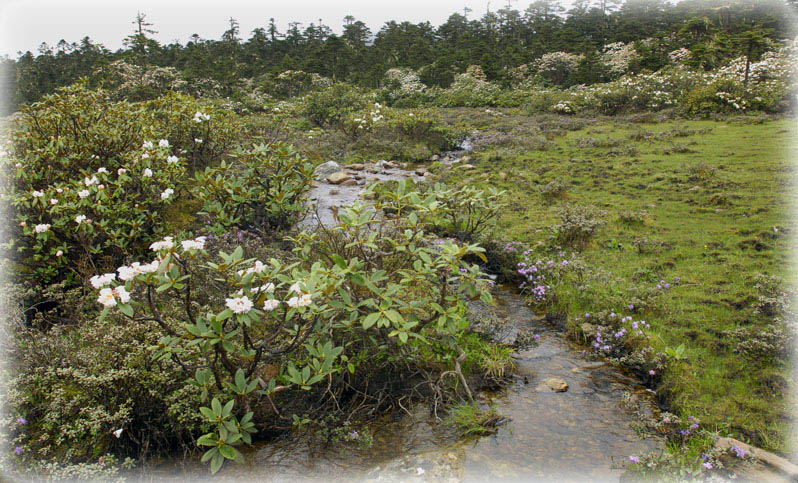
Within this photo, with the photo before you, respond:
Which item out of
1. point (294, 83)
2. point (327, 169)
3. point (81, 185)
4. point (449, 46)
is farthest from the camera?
point (449, 46)

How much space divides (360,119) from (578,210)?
10.1 m

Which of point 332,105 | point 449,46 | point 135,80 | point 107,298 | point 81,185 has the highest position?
point 449,46

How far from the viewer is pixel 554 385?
3.84 meters

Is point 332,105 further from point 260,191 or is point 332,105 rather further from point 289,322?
point 289,322

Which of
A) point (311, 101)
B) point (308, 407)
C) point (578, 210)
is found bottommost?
point (308, 407)

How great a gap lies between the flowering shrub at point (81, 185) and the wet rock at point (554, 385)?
14.1 ft

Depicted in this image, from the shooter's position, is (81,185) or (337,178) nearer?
(81,185)

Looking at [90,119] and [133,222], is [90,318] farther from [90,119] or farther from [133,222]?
[90,119]

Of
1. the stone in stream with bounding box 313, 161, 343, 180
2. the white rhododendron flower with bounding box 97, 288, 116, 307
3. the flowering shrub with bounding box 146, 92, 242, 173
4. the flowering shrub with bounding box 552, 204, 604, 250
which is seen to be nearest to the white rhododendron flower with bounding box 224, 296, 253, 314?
the white rhododendron flower with bounding box 97, 288, 116, 307

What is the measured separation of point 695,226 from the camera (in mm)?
6773

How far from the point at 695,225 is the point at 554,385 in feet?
15.7

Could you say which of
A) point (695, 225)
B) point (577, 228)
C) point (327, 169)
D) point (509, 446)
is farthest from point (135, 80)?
point (509, 446)

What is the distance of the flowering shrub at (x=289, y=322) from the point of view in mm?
2523

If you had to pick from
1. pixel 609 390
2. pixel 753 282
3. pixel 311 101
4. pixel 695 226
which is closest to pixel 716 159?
pixel 695 226
